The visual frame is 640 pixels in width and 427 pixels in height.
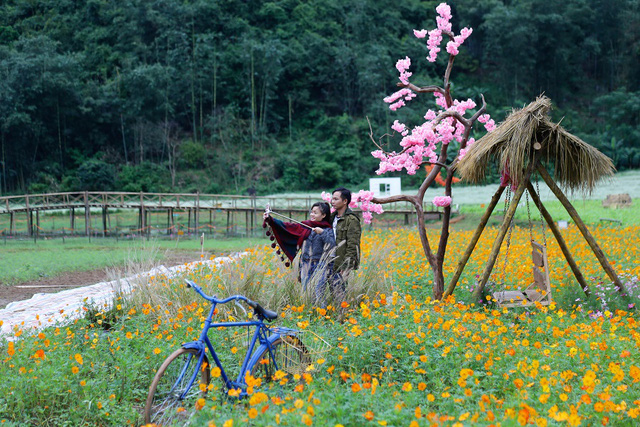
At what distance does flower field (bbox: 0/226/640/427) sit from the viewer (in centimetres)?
319

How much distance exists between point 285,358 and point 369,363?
64 cm

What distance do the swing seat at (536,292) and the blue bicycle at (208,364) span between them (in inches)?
96.4

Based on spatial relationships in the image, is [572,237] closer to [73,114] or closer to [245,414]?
[245,414]

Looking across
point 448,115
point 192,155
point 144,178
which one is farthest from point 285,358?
point 192,155

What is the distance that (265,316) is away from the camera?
3.96 m

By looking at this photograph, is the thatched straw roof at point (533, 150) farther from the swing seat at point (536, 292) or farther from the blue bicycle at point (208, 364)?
the blue bicycle at point (208, 364)

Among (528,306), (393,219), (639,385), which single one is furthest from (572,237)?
(393,219)

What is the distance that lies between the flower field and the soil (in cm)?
379

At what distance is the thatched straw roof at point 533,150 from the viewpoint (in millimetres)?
6195

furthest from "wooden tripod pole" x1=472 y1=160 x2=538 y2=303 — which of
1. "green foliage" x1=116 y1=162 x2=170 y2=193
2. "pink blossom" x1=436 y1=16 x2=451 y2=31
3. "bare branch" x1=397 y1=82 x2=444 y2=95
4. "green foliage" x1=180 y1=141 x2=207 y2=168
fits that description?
"green foliage" x1=180 y1=141 x2=207 y2=168

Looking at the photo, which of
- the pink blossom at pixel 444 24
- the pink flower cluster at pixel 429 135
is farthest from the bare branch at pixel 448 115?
the pink blossom at pixel 444 24

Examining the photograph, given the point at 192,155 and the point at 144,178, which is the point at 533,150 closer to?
the point at 144,178

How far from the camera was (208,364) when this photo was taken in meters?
3.82

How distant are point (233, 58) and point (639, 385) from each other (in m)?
47.6
